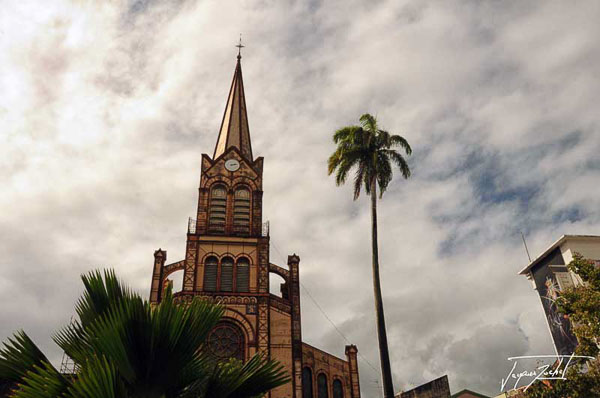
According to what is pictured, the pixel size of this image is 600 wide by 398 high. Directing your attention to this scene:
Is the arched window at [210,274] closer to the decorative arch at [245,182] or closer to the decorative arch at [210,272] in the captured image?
the decorative arch at [210,272]

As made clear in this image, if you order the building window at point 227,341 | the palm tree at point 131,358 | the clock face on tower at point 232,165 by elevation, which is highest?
the clock face on tower at point 232,165

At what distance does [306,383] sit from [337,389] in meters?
2.63

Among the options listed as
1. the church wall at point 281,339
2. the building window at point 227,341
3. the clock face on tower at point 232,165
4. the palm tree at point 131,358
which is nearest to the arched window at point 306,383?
the church wall at point 281,339

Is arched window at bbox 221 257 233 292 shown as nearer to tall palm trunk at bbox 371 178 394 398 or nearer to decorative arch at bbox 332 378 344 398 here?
decorative arch at bbox 332 378 344 398

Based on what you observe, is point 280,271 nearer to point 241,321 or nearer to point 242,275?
point 242,275

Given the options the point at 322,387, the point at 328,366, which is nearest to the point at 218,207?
the point at 328,366

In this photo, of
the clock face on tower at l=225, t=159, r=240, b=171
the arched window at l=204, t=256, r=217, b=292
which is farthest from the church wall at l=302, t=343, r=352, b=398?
the clock face on tower at l=225, t=159, r=240, b=171

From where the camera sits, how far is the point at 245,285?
112 ft

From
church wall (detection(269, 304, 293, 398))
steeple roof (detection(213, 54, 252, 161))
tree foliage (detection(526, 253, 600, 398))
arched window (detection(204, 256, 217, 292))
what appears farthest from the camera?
steeple roof (detection(213, 54, 252, 161))

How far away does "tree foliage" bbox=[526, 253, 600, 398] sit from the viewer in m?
16.3

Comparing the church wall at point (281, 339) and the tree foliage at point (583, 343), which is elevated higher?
the church wall at point (281, 339)

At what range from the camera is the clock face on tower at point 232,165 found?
3975cm

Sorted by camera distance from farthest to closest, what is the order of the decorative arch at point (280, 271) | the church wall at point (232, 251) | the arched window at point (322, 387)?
the decorative arch at point (280, 271), the church wall at point (232, 251), the arched window at point (322, 387)

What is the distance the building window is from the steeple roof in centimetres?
1581
